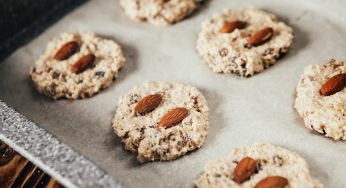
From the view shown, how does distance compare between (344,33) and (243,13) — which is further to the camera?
(243,13)

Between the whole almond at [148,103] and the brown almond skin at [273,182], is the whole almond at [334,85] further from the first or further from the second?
the whole almond at [148,103]

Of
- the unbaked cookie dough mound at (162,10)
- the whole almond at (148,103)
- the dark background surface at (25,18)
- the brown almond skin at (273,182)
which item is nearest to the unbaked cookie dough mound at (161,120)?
the whole almond at (148,103)

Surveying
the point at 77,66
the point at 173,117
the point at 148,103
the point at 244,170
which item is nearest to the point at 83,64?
the point at 77,66

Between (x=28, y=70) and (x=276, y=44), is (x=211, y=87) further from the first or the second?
(x=28, y=70)

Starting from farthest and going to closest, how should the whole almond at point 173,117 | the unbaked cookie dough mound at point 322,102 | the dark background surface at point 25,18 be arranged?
the dark background surface at point 25,18, the whole almond at point 173,117, the unbaked cookie dough mound at point 322,102

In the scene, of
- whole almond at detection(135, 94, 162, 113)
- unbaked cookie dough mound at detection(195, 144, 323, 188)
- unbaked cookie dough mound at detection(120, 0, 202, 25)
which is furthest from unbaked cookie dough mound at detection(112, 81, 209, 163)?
unbaked cookie dough mound at detection(120, 0, 202, 25)

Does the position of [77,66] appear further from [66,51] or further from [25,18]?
[25,18]

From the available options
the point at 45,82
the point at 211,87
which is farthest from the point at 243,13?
the point at 45,82
